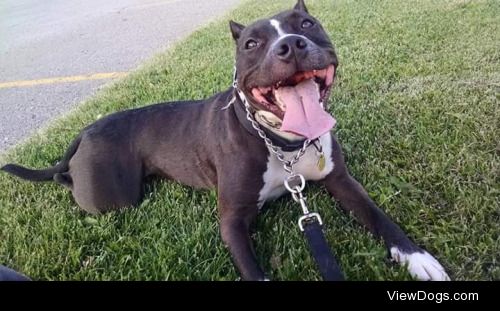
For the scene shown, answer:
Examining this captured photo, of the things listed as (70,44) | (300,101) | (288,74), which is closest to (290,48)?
(288,74)

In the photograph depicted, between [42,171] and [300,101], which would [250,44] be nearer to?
[300,101]

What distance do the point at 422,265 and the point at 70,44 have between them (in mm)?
8057

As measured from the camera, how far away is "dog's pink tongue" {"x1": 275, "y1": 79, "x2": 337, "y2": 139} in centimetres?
262

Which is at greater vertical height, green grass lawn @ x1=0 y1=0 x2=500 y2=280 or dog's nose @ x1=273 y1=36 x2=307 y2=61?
dog's nose @ x1=273 y1=36 x2=307 y2=61

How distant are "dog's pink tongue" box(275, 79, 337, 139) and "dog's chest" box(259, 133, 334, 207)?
1.12ft

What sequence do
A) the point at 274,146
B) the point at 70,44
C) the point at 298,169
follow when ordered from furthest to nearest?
1. the point at 70,44
2. the point at 298,169
3. the point at 274,146

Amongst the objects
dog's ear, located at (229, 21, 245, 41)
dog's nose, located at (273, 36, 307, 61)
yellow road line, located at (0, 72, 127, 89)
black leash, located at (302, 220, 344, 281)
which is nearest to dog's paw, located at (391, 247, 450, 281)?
black leash, located at (302, 220, 344, 281)

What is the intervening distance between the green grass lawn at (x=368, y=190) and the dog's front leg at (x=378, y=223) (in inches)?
2.4

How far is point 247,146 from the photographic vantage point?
9.64 ft

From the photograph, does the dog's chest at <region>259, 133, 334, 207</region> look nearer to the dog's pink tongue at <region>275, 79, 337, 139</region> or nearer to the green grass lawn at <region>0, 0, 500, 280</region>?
the green grass lawn at <region>0, 0, 500, 280</region>

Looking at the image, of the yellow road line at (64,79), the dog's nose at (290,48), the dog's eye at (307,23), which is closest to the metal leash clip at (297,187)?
the dog's nose at (290,48)

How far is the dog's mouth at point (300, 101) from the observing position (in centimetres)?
262
